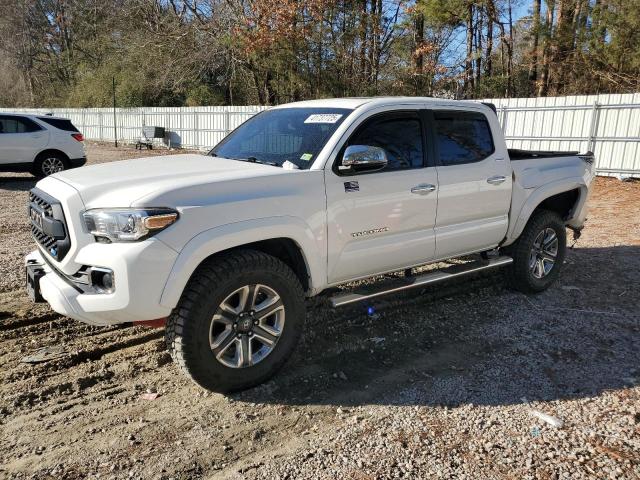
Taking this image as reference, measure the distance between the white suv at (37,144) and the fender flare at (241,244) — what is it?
11.3 meters

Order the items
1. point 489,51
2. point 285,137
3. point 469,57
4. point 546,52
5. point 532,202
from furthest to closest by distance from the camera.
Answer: point 489,51
point 469,57
point 546,52
point 532,202
point 285,137

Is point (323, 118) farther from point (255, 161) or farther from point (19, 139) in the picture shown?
point (19, 139)

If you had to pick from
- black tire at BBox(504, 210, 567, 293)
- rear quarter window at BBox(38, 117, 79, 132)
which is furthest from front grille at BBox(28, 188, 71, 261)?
rear quarter window at BBox(38, 117, 79, 132)

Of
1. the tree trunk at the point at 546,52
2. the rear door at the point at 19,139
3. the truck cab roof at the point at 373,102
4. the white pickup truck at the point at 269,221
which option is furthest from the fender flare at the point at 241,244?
the tree trunk at the point at 546,52

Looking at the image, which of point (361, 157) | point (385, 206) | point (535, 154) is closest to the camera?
point (361, 157)

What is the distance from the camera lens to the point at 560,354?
4.41 meters

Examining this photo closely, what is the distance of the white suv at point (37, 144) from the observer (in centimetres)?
1258

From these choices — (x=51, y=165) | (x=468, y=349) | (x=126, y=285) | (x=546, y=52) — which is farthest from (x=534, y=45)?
(x=126, y=285)

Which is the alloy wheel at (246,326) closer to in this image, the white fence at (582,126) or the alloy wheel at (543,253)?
the alloy wheel at (543,253)

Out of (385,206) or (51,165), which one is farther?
(51,165)

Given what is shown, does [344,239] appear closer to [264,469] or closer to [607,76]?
[264,469]

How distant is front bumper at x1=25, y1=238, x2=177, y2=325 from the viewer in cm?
313

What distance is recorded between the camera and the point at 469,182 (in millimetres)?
4891

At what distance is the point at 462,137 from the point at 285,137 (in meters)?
1.76
